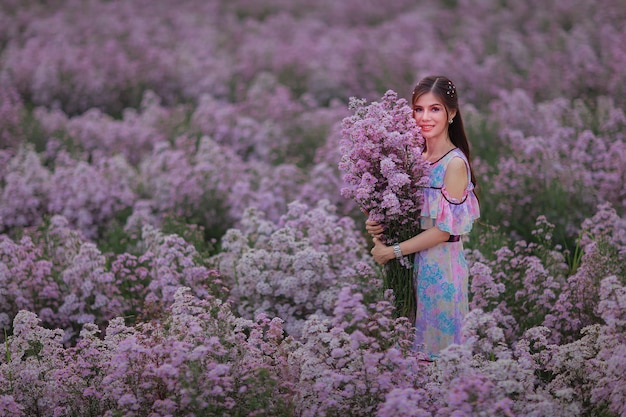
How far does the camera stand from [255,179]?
750cm

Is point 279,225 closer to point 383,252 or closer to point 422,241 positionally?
point 383,252

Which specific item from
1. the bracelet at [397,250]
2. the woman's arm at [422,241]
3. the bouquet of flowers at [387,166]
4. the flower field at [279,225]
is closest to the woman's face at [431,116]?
the bouquet of flowers at [387,166]

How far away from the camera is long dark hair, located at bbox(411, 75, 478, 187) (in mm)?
4109

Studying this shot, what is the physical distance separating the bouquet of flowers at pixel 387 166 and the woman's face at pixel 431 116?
0.50 feet

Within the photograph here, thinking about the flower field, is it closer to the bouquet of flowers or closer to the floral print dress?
the floral print dress

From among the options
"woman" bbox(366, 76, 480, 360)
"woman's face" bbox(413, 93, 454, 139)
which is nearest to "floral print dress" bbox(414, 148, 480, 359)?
"woman" bbox(366, 76, 480, 360)

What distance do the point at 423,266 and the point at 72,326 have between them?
284cm

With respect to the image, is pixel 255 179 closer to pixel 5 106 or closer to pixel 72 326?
pixel 72 326

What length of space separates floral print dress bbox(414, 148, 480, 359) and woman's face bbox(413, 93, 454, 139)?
0.17 meters

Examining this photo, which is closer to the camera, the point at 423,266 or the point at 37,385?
the point at 37,385

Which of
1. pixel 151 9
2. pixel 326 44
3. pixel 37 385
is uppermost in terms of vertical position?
pixel 151 9

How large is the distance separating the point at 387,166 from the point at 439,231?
0.52m

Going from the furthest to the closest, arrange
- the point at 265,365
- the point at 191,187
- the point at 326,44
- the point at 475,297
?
1. the point at 326,44
2. the point at 191,187
3. the point at 475,297
4. the point at 265,365

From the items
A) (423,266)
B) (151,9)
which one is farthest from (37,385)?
→ (151,9)
